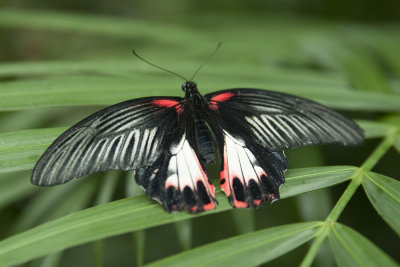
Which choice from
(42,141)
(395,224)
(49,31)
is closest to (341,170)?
(395,224)

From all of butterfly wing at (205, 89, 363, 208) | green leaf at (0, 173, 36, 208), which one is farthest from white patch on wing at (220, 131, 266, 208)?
green leaf at (0, 173, 36, 208)

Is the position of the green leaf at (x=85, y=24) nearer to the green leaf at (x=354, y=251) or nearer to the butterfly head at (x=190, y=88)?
the butterfly head at (x=190, y=88)

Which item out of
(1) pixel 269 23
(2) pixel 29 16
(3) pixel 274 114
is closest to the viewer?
(3) pixel 274 114

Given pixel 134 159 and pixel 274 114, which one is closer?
pixel 134 159

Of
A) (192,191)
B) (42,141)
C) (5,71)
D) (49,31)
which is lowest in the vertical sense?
(192,191)

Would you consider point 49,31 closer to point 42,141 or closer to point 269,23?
point 269,23

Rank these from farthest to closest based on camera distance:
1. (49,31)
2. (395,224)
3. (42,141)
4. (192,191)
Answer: (49,31) → (42,141) → (192,191) → (395,224)

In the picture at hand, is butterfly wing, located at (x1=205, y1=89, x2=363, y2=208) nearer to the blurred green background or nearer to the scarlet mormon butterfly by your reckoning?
the scarlet mormon butterfly

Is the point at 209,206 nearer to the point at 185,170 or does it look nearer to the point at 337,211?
the point at 185,170

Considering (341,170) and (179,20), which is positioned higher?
(179,20)
